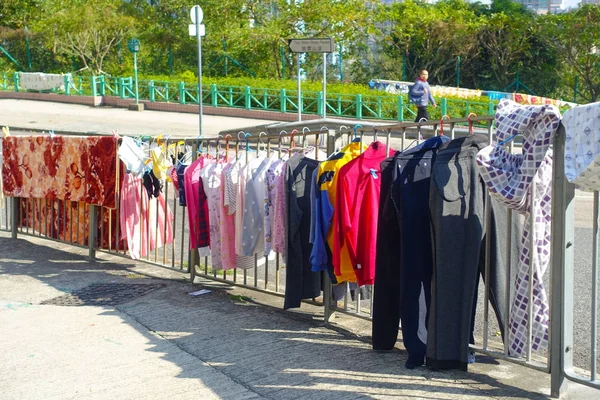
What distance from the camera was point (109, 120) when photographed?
3089 centimetres

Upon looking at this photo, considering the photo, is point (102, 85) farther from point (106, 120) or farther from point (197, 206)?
point (197, 206)

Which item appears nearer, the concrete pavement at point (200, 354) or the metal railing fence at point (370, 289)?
the metal railing fence at point (370, 289)

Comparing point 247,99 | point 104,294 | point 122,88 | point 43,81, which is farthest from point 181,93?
point 104,294

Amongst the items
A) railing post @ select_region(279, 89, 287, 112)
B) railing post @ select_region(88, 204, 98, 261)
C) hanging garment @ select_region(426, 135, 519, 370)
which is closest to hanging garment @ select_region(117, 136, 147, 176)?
railing post @ select_region(88, 204, 98, 261)

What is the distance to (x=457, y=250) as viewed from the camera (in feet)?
17.3

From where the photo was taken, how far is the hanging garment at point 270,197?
696cm

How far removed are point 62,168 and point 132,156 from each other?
1.46m

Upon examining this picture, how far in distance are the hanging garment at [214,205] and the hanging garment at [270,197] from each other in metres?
0.68

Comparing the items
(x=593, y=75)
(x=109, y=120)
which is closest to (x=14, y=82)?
(x=109, y=120)

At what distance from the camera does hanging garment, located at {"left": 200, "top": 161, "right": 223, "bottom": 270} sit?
7594 millimetres

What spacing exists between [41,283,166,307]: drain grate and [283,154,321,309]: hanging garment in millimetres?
2115

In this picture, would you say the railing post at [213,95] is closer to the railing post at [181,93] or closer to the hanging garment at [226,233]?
the railing post at [181,93]

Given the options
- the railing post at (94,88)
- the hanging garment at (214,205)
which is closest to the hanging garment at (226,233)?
the hanging garment at (214,205)

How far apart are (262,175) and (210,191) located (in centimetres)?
67
